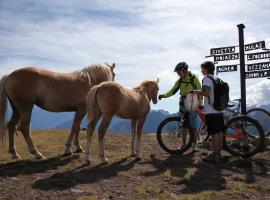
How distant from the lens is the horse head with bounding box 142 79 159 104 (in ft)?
42.4

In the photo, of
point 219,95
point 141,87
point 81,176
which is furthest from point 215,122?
point 81,176

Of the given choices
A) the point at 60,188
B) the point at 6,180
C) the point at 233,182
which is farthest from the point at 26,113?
the point at 233,182

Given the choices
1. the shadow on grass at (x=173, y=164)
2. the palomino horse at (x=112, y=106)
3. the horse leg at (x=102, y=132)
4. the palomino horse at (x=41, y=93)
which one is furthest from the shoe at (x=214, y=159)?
the palomino horse at (x=41, y=93)

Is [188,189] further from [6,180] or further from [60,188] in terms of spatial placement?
[6,180]

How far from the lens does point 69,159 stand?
11.4m

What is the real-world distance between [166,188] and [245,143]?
4.52 metres

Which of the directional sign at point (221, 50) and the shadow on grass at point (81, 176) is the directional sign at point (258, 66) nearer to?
the directional sign at point (221, 50)

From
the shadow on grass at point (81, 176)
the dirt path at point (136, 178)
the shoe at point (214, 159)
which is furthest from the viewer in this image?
the shoe at point (214, 159)

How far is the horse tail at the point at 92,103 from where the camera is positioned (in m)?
A: 11.0

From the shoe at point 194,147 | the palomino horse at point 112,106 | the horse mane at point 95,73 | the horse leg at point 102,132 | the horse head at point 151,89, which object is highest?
the horse mane at point 95,73

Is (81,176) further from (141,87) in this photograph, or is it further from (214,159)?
(141,87)

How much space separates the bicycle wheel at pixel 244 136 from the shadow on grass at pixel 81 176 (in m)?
3.22

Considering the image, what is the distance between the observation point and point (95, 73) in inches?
508

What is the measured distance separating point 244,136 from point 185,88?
2388mm
